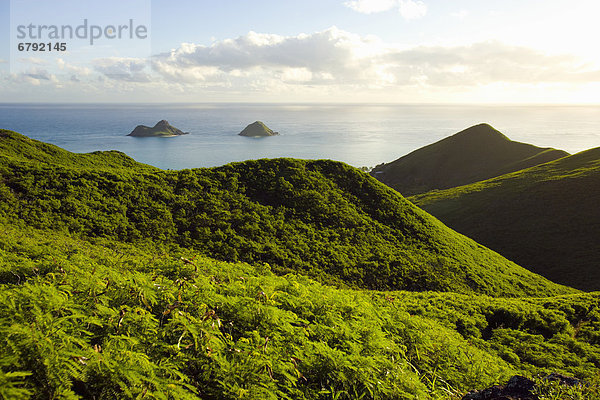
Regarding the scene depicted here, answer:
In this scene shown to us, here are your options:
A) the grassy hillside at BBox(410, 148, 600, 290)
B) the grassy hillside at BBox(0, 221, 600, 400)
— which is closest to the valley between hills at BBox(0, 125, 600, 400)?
the grassy hillside at BBox(0, 221, 600, 400)

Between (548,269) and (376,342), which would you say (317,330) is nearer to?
(376,342)

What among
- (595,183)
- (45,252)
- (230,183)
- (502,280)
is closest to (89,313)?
(45,252)

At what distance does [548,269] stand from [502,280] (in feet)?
49.1

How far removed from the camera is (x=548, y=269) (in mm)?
37500

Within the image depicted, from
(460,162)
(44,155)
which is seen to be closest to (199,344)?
(44,155)

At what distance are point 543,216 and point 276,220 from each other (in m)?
44.0

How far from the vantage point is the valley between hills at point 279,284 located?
187 inches

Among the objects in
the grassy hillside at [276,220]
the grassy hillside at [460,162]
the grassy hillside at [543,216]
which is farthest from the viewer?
the grassy hillside at [460,162]

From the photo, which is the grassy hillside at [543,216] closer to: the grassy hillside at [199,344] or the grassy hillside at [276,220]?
the grassy hillside at [276,220]

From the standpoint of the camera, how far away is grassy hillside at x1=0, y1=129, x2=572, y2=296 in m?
21.9

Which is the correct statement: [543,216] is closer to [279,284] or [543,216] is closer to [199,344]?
[279,284]

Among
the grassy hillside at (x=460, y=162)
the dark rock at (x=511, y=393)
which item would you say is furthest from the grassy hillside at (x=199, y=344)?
the grassy hillside at (x=460, y=162)

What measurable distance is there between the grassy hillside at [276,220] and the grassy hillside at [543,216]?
31.3 feet

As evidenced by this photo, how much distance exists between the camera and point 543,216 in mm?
47125
